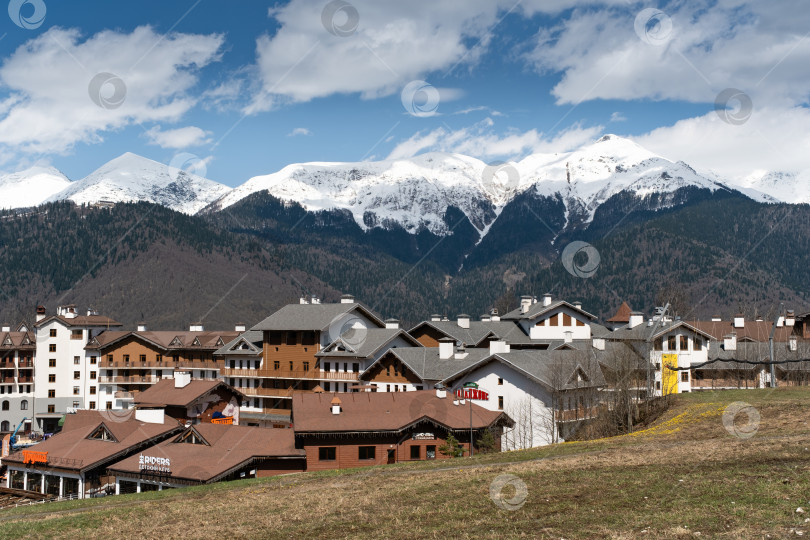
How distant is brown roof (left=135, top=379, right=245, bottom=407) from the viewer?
64.7 m

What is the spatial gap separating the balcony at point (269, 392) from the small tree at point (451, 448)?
122ft

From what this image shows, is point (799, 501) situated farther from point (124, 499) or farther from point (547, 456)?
point (124, 499)

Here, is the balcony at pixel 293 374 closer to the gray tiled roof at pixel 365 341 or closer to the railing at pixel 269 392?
the railing at pixel 269 392

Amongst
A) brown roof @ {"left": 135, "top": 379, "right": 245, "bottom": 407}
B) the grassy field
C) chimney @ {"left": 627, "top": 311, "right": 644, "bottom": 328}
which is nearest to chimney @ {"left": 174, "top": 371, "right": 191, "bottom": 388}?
brown roof @ {"left": 135, "top": 379, "right": 245, "bottom": 407}

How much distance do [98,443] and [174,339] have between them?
5445 centimetres

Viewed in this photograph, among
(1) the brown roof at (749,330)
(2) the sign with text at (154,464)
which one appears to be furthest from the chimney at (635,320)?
(2) the sign with text at (154,464)

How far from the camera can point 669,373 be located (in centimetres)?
6494

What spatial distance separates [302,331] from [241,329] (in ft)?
106

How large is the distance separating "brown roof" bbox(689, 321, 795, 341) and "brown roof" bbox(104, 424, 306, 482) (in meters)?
59.7

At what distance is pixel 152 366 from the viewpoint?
100688 mm

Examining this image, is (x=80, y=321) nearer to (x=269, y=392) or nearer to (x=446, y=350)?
(x=269, y=392)

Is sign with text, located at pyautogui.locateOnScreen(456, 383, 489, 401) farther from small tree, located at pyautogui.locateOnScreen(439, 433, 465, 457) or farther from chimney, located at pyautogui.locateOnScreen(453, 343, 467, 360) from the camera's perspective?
small tree, located at pyautogui.locateOnScreen(439, 433, 465, 457)

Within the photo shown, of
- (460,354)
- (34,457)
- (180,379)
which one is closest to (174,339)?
(180,379)

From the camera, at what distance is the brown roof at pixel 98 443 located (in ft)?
153
